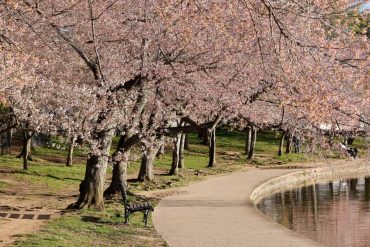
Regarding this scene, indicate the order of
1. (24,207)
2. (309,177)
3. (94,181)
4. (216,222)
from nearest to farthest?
(216,222), (94,181), (24,207), (309,177)

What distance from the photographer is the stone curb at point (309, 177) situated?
29.3 m

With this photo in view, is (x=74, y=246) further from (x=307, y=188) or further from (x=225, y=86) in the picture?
(x=307, y=188)

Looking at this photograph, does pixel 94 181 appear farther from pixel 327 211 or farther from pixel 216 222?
pixel 327 211

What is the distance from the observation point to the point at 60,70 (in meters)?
23.2

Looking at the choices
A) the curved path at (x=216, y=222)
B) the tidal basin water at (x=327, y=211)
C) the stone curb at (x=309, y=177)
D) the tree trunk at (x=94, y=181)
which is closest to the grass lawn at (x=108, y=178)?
the tree trunk at (x=94, y=181)

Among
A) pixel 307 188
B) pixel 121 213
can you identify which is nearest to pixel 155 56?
pixel 121 213

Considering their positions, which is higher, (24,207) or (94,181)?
(94,181)

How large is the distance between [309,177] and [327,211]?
14665 millimetres

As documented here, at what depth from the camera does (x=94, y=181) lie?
65.9 ft

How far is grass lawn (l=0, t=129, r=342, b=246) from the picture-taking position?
48.1 ft

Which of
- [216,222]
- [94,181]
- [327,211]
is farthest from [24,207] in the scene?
[327,211]

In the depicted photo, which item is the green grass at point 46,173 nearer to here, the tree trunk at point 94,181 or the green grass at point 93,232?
the tree trunk at point 94,181

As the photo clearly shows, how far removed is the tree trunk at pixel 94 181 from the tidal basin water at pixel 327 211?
6534 millimetres

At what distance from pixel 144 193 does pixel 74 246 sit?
12158mm
